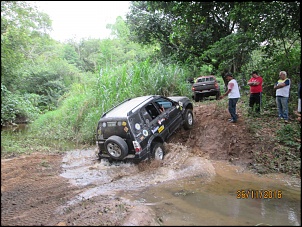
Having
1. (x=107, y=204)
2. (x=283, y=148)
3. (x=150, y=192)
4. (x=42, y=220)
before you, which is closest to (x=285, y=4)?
(x=283, y=148)

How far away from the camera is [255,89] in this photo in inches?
321

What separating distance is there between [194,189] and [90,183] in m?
2.38

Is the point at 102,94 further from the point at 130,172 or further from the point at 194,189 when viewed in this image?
the point at 194,189

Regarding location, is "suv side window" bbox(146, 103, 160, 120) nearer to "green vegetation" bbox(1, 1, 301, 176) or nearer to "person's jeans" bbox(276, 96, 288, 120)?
"green vegetation" bbox(1, 1, 301, 176)

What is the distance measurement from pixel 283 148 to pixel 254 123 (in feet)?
5.32

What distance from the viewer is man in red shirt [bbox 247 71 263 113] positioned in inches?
316

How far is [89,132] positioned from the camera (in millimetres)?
9773

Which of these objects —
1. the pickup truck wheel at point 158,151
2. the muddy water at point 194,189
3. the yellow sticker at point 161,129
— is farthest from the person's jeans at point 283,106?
the pickup truck wheel at point 158,151

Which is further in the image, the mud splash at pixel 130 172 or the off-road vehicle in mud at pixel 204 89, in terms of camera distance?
the off-road vehicle in mud at pixel 204 89

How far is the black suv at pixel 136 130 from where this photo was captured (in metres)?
6.04

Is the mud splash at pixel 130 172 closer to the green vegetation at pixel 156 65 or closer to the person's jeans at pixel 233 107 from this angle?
the green vegetation at pixel 156 65

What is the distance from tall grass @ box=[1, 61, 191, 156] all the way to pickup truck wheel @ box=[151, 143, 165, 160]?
380 centimetres
